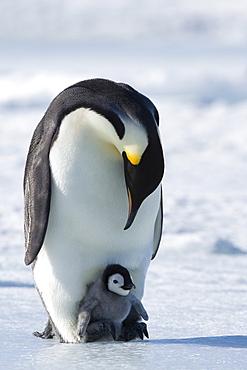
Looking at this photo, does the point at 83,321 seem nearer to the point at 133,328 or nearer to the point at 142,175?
the point at 133,328

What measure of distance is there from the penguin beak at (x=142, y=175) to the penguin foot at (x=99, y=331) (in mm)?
369

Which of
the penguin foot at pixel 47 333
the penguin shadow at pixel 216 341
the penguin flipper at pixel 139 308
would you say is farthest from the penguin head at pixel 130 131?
the penguin foot at pixel 47 333

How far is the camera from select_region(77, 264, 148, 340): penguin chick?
9.82ft

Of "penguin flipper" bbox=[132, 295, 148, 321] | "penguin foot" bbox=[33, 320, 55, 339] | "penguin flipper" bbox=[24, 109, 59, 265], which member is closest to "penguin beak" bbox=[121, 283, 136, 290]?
"penguin flipper" bbox=[132, 295, 148, 321]

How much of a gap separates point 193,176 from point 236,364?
24.5 ft

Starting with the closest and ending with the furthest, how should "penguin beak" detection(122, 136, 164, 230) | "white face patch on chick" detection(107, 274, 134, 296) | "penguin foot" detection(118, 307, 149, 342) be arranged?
"penguin beak" detection(122, 136, 164, 230)
"white face patch on chick" detection(107, 274, 134, 296)
"penguin foot" detection(118, 307, 149, 342)

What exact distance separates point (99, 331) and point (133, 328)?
172 mm

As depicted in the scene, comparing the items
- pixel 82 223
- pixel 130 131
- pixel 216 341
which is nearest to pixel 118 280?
pixel 82 223

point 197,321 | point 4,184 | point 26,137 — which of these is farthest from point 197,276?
point 26,137

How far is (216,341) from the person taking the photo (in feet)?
9.54

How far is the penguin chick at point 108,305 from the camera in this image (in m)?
2.99

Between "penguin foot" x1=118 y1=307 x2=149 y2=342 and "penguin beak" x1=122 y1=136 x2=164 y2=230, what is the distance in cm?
39

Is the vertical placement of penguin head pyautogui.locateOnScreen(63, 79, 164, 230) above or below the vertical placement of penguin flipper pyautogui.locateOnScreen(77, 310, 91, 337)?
above

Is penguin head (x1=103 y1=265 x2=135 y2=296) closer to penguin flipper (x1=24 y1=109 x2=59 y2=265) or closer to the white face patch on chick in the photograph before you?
the white face patch on chick
